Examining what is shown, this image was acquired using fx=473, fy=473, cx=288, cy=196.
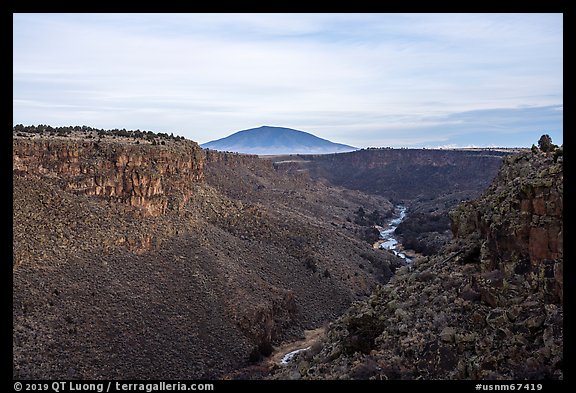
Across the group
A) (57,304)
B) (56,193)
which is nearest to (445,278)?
(57,304)

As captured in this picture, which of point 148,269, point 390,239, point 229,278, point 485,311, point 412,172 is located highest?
point 412,172

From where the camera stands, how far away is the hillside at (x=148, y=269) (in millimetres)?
19266

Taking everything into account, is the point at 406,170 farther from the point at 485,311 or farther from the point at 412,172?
the point at 485,311

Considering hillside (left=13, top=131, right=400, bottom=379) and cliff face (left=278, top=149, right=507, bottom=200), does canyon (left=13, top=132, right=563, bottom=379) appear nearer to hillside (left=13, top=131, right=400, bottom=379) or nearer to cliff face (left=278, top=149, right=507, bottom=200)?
hillside (left=13, top=131, right=400, bottom=379)

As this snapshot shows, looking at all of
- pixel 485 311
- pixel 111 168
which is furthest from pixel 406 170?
pixel 485 311

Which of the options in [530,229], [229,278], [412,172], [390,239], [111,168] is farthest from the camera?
[412,172]

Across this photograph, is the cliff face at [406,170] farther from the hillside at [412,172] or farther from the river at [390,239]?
the river at [390,239]

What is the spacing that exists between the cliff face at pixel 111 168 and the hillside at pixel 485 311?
19.0 metres

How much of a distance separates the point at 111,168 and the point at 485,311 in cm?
2377

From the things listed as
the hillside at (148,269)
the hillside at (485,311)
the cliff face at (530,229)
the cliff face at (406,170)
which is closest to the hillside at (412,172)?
the cliff face at (406,170)

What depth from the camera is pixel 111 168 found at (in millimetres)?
27906

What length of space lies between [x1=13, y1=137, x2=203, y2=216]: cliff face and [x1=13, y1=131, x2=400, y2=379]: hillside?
0.20 ft

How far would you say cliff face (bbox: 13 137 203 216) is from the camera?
26.1m

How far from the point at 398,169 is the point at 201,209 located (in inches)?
2887
